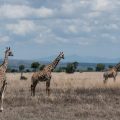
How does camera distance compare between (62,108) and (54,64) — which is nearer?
(62,108)

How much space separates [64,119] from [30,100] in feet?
14.3

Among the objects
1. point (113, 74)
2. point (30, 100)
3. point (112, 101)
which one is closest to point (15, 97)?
point (30, 100)

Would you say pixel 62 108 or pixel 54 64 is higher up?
pixel 54 64

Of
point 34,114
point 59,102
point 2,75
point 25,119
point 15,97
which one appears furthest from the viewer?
point 15,97

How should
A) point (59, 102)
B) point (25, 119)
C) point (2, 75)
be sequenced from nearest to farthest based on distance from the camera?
1. point (25, 119)
2. point (2, 75)
3. point (59, 102)

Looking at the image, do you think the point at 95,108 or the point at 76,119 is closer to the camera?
the point at 76,119

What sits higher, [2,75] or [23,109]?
[2,75]

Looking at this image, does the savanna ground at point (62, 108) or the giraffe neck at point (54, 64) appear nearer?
the savanna ground at point (62, 108)

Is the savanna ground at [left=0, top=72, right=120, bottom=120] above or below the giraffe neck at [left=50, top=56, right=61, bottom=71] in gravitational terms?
below

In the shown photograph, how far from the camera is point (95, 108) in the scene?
1645 cm

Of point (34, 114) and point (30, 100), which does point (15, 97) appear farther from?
point (34, 114)

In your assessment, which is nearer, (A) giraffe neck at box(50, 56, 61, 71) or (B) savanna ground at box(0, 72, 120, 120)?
(B) savanna ground at box(0, 72, 120, 120)

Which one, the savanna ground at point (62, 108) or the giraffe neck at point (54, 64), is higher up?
the giraffe neck at point (54, 64)

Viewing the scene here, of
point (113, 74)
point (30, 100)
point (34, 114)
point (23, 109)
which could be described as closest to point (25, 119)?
point (34, 114)
